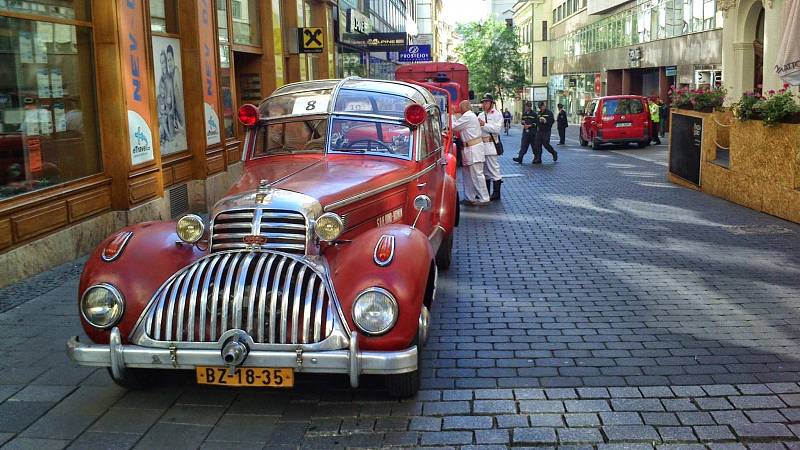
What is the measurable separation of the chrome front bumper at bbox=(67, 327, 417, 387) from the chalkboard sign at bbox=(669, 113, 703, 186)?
40.1 ft

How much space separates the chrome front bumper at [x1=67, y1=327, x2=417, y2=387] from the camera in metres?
4.22

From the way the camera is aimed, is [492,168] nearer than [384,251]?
No

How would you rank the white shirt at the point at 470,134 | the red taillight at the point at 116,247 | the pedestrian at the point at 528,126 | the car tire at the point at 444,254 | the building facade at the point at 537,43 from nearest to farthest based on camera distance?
the red taillight at the point at 116,247 → the car tire at the point at 444,254 → the white shirt at the point at 470,134 → the pedestrian at the point at 528,126 → the building facade at the point at 537,43

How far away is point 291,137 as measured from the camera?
6.66 m

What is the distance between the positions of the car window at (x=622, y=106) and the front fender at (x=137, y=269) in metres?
23.6

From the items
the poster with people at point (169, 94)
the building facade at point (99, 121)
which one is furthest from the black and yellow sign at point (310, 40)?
the poster with people at point (169, 94)

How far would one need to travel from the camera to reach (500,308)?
6.80 metres

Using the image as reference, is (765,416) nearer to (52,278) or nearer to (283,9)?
(52,278)

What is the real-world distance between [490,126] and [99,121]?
6.70m

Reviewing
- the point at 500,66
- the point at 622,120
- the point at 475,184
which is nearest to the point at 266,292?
the point at 475,184

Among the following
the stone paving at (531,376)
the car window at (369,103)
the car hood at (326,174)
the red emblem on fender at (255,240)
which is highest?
the car window at (369,103)

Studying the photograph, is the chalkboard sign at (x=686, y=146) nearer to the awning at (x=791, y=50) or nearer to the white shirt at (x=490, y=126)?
the awning at (x=791, y=50)

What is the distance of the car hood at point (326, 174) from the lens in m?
5.23

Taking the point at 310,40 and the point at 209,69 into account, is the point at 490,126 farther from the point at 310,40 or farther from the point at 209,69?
the point at 310,40
